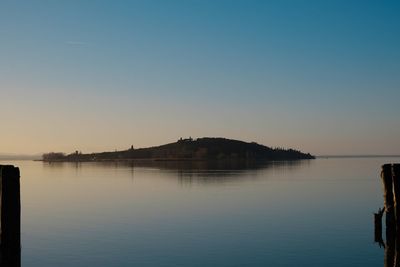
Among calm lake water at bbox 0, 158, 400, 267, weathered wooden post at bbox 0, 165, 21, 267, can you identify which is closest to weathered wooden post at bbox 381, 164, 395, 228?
calm lake water at bbox 0, 158, 400, 267

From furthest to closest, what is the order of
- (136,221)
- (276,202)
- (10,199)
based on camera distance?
1. (276,202)
2. (136,221)
3. (10,199)

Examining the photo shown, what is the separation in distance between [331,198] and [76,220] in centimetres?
3186

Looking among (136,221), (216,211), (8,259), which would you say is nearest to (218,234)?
(136,221)

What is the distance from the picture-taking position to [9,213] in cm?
1599

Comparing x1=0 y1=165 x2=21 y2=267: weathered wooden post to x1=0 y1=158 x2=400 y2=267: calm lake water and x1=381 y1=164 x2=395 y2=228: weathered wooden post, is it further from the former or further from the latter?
x1=381 y1=164 x2=395 y2=228: weathered wooden post

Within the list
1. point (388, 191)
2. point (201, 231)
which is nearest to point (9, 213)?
point (388, 191)

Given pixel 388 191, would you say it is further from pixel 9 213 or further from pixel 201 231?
pixel 9 213

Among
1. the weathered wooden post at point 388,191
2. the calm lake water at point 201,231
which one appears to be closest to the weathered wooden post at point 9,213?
the calm lake water at point 201,231

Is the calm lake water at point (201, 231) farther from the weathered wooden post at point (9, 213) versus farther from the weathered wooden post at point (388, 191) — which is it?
the weathered wooden post at point (9, 213)

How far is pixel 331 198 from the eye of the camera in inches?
2437

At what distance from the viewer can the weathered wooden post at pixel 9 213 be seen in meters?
15.9

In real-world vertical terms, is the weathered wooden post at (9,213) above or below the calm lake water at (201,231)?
above

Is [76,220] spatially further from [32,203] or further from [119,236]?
[32,203]

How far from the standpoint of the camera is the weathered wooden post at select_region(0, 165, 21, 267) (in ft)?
52.2
